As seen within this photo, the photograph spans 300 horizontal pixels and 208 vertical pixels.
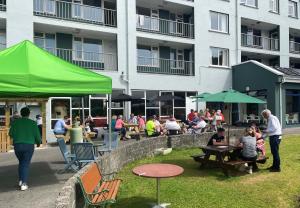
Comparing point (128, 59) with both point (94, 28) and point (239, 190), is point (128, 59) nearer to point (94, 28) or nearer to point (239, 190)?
point (94, 28)

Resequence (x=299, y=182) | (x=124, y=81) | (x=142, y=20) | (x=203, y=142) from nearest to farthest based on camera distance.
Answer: (x=299, y=182), (x=203, y=142), (x=124, y=81), (x=142, y=20)

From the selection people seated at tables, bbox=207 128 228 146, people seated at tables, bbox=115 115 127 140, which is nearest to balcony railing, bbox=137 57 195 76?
people seated at tables, bbox=115 115 127 140

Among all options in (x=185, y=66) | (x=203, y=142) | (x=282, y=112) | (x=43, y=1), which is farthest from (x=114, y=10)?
(x=282, y=112)

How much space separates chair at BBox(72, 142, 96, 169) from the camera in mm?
8695

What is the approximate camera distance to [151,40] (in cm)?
2394

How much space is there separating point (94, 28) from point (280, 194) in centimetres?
1564

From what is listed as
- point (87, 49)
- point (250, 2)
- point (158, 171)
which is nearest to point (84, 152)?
point (158, 171)

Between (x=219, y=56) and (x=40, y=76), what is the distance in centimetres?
2203

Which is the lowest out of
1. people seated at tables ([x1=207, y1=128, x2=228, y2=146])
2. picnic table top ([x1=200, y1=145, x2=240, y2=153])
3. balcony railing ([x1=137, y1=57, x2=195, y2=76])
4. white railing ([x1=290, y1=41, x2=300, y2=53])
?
picnic table top ([x1=200, y1=145, x2=240, y2=153])

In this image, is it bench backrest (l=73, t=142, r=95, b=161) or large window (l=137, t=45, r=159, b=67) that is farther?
large window (l=137, t=45, r=159, b=67)

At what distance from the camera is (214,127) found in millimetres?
20000

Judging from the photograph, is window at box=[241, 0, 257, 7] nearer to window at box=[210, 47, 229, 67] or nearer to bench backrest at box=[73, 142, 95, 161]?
window at box=[210, 47, 229, 67]

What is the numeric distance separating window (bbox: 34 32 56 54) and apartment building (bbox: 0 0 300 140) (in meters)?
0.06

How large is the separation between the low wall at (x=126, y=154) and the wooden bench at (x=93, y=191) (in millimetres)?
170
